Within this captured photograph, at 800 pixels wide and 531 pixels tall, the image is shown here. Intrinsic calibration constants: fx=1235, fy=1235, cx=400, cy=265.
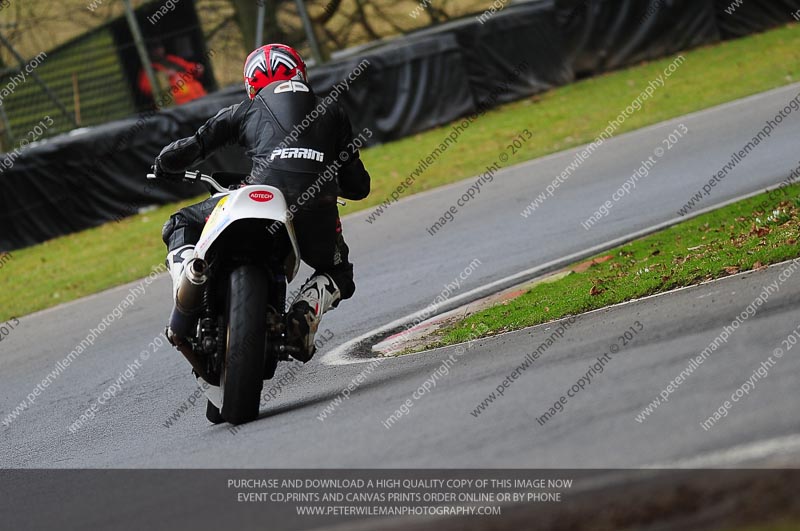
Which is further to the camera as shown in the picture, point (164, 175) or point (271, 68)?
point (164, 175)

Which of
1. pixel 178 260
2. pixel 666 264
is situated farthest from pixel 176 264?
pixel 666 264

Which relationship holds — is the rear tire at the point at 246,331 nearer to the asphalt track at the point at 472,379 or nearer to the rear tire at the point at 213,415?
the asphalt track at the point at 472,379

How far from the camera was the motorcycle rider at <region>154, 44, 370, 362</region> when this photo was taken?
21.0 feet

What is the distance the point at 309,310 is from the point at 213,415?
77 centimetres

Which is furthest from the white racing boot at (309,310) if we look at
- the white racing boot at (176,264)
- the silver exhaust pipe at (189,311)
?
the white racing boot at (176,264)

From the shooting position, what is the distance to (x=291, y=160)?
6.42m

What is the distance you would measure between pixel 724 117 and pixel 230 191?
11.0 meters

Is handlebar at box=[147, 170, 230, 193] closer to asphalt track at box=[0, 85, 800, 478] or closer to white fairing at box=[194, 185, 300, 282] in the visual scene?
white fairing at box=[194, 185, 300, 282]

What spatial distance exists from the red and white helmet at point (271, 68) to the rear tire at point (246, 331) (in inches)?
48.7

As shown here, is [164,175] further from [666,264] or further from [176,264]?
[666,264]

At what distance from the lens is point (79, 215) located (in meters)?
18.4

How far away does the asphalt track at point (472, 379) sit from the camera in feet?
15.1

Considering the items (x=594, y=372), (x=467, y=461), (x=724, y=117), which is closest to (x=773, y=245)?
(x=594, y=372)

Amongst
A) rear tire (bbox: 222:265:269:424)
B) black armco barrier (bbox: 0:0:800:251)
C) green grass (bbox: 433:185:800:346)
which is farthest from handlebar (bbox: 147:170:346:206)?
black armco barrier (bbox: 0:0:800:251)
